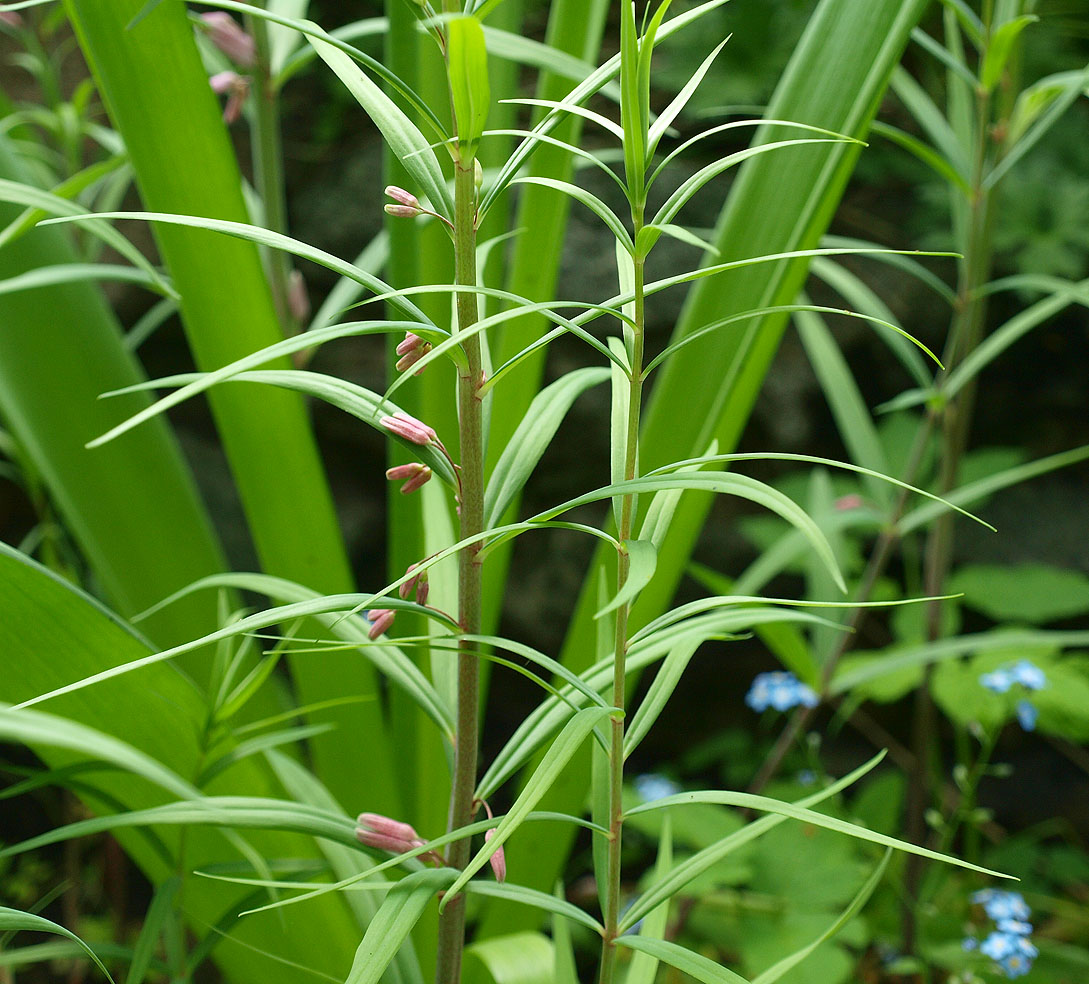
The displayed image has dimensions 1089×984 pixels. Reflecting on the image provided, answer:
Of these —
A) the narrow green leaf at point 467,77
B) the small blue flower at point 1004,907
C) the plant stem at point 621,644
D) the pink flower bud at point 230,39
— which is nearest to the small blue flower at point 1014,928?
the small blue flower at point 1004,907

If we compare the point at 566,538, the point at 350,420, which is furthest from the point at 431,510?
the point at 350,420

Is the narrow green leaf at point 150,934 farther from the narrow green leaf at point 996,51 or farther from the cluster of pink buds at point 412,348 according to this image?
the narrow green leaf at point 996,51

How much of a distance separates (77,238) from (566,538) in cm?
72

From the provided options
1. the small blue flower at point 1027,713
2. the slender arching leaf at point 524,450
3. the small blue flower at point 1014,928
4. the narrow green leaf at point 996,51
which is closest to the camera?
the slender arching leaf at point 524,450

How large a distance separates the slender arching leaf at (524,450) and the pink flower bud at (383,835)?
113 millimetres

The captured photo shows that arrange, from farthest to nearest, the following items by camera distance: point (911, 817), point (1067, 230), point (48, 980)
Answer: point (1067, 230), point (48, 980), point (911, 817)

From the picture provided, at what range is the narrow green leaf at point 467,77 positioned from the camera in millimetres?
208

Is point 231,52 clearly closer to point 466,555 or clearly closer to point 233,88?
point 233,88

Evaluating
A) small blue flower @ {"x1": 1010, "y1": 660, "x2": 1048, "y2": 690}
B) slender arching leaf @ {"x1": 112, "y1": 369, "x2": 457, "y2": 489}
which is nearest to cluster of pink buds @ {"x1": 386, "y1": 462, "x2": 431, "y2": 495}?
slender arching leaf @ {"x1": 112, "y1": 369, "x2": 457, "y2": 489}

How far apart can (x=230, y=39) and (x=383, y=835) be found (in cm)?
Result: 51

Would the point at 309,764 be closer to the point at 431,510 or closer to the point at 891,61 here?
the point at 431,510

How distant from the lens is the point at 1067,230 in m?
1.07

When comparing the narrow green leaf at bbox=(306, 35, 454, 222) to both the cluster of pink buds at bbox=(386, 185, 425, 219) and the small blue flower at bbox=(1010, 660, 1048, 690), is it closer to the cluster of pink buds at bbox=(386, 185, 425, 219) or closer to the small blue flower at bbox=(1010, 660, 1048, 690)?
the cluster of pink buds at bbox=(386, 185, 425, 219)

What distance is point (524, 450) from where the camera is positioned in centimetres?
29
